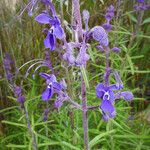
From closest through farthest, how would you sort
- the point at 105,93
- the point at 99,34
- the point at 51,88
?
the point at 99,34 → the point at 105,93 → the point at 51,88

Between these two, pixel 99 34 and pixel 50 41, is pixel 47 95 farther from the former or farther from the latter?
pixel 99 34

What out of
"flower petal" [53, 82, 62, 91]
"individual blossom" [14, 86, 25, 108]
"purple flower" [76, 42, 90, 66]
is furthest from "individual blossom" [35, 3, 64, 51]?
"individual blossom" [14, 86, 25, 108]

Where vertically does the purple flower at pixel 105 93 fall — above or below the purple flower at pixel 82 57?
below

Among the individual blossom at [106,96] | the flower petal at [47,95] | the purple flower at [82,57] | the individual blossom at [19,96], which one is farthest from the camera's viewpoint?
the individual blossom at [19,96]

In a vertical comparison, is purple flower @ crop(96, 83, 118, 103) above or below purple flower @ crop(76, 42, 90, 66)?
below

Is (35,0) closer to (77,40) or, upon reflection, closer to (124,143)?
(77,40)

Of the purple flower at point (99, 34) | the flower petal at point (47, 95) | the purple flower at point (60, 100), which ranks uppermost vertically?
the purple flower at point (99, 34)

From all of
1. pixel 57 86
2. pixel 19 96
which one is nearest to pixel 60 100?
pixel 57 86

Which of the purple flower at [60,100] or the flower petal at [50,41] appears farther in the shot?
the purple flower at [60,100]

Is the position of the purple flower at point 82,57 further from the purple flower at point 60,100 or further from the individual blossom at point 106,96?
the purple flower at point 60,100

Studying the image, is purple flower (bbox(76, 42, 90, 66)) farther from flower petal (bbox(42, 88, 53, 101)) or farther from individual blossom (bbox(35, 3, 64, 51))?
flower petal (bbox(42, 88, 53, 101))

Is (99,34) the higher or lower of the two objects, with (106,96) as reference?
higher

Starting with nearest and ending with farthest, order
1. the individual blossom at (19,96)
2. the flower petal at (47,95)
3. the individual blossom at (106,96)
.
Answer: the individual blossom at (106,96), the flower petal at (47,95), the individual blossom at (19,96)

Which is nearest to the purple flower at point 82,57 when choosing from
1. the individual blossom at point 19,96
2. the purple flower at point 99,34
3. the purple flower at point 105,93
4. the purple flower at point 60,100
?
the purple flower at point 99,34
